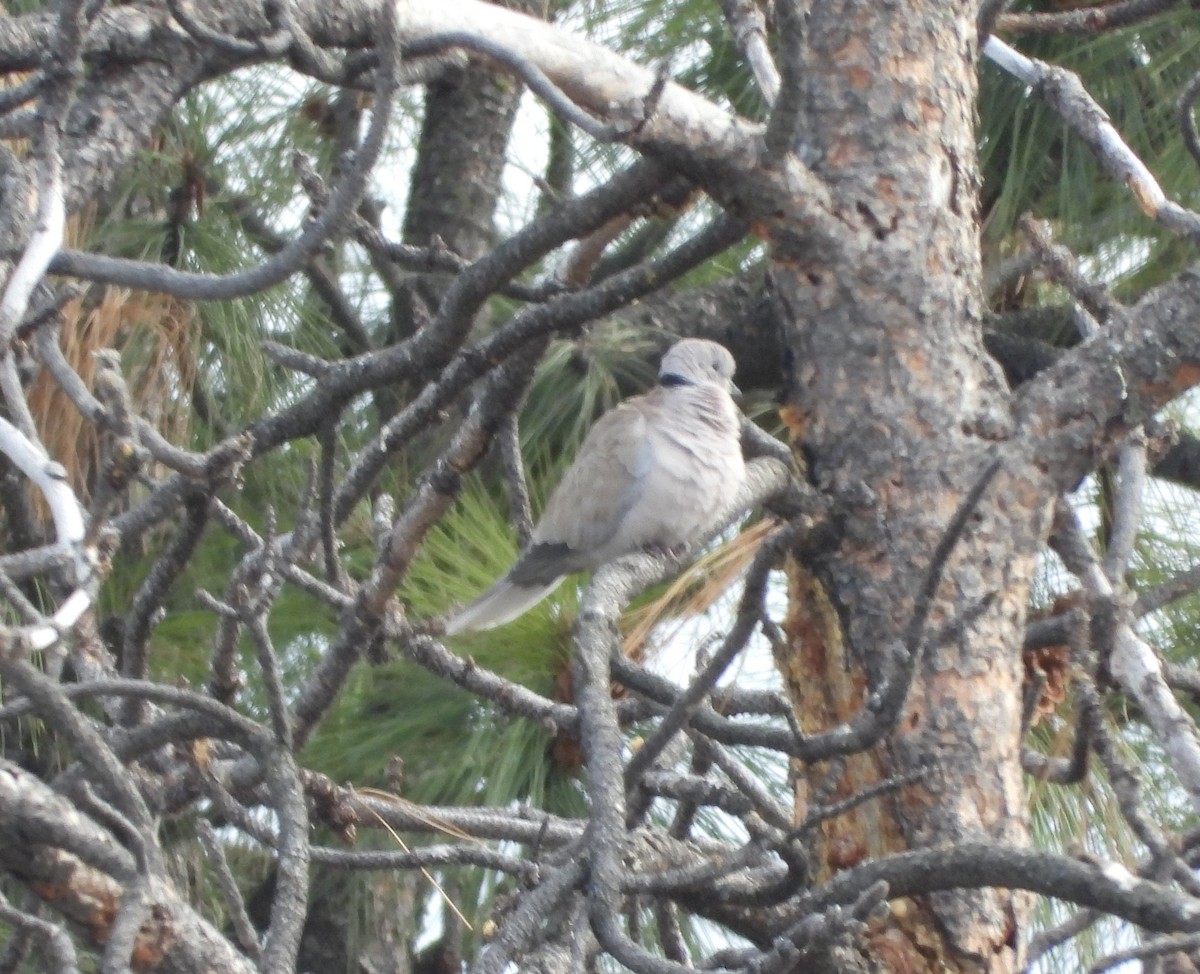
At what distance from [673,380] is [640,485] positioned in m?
0.24

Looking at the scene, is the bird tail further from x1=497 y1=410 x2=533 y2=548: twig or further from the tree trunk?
the tree trunk

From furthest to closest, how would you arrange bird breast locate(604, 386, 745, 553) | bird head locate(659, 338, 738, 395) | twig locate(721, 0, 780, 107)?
bird head locate(659, 338, 738, 395), bird breast locate(604, 386, 745, 553), twig locate(721, 0, 780, 107)

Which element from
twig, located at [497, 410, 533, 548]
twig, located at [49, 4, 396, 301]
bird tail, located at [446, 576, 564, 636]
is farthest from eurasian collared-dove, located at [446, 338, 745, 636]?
twig, located at [49, 4, 396, 301]

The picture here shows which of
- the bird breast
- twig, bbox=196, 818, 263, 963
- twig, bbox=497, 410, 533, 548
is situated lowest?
twig, bbox=196, 818, 263, 963

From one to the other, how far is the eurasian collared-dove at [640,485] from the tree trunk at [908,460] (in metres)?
0.71

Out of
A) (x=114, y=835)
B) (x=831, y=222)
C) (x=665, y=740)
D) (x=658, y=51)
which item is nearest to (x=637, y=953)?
(x=665, y=740)

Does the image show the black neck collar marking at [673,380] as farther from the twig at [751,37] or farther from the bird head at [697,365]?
the twig at [751,37]

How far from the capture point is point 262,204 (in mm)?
3711

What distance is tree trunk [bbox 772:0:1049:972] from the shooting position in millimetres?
1835

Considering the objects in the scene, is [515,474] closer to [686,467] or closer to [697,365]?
[686,467]

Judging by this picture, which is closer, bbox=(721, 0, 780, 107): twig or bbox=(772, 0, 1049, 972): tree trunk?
bbox=(772, 0, 1049, 972): tree trunk

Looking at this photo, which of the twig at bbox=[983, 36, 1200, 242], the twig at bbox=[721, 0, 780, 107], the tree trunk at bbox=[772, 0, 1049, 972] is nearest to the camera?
the tree trunk at bbox=[772, 0, 1049, 972]

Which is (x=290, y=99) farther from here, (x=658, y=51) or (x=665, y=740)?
(x=665, y=740)

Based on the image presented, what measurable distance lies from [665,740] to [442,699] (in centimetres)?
158
